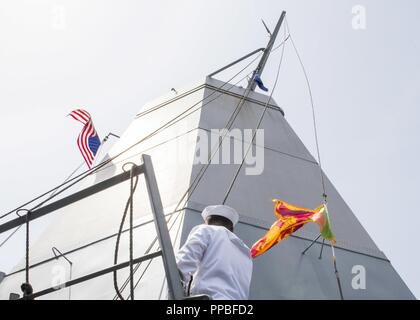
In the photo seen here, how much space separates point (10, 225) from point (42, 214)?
26cm

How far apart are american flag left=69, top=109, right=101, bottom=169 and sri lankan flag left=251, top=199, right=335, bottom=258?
184 inches

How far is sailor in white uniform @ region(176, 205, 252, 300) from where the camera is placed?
2646 mm

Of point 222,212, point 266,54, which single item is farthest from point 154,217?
point 266,54

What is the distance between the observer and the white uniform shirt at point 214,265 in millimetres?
2648

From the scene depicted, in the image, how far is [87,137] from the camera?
27.6ft

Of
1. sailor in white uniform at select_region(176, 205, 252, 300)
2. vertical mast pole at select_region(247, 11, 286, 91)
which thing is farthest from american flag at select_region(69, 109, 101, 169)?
sailor in white uniform at select_region(176, 205, 252, 300)

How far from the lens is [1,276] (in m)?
5.24

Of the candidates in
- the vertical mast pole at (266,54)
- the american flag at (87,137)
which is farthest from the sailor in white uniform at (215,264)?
the american flag at (87,137)

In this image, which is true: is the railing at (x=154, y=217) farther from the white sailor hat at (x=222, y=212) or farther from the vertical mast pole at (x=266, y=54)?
the vertical mast pole at (x=266, y=54)

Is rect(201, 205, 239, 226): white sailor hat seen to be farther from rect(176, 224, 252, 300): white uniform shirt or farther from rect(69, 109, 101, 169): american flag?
rect(69, 109, 101, 169): american flag

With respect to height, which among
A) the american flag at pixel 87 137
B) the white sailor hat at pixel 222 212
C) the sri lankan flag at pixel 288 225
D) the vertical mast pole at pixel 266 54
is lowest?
the white sailor hat at pixel 222 212

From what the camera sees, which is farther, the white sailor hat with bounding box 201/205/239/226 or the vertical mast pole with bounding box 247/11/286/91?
the vertical mast pole with bounding box 247/11/286/91

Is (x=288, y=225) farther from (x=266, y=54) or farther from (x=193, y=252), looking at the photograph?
(x=266, y=54)

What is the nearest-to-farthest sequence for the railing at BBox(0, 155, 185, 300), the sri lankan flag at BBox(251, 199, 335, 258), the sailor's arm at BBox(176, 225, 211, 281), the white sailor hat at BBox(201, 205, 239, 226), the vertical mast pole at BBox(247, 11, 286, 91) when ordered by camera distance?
the railing at BBox(0, 155, 185, 300)
the sailor's arm at BBox(176, 225, 211, 281)
the white sailor hat at BBox(201, 205, 239, 226)
the sri lankan flag at BBox(251, 199, 335, 258)
the vertical mast pole at BBox(247, 11, 286, 91)
